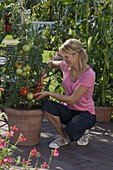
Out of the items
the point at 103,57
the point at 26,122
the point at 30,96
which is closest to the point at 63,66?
the point at 30,96

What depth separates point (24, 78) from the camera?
14.0 feet

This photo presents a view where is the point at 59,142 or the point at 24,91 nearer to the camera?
the point at 24,91

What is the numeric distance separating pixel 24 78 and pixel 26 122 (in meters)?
0.45

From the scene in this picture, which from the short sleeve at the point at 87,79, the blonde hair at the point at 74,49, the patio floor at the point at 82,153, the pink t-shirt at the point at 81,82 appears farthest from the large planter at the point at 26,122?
the blonde hair at the point at 74,49

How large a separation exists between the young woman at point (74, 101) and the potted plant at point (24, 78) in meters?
0.16

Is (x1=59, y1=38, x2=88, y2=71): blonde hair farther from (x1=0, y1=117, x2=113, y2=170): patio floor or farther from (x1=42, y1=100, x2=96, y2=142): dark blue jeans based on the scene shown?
(x1=0, y1=117, x2=113, y2=170): patio floor

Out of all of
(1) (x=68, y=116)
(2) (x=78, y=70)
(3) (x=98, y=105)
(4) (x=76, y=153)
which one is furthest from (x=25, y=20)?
(3) (x=98, y=105)

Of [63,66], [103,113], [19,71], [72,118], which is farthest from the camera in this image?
[103,113]

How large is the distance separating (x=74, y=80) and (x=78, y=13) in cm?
175

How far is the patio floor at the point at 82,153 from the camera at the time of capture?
3.89 metres

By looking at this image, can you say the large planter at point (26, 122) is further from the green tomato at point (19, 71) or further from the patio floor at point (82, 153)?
the green tomato at point (19, 71)

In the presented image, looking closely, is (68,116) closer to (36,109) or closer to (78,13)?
(36,109)

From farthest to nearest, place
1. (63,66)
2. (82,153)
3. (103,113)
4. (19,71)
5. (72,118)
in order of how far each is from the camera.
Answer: (103,113)
(63,66)
(72,118)
(82,153)
(19,71)

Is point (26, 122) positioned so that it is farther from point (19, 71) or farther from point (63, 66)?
Answer: point (63, 66)
